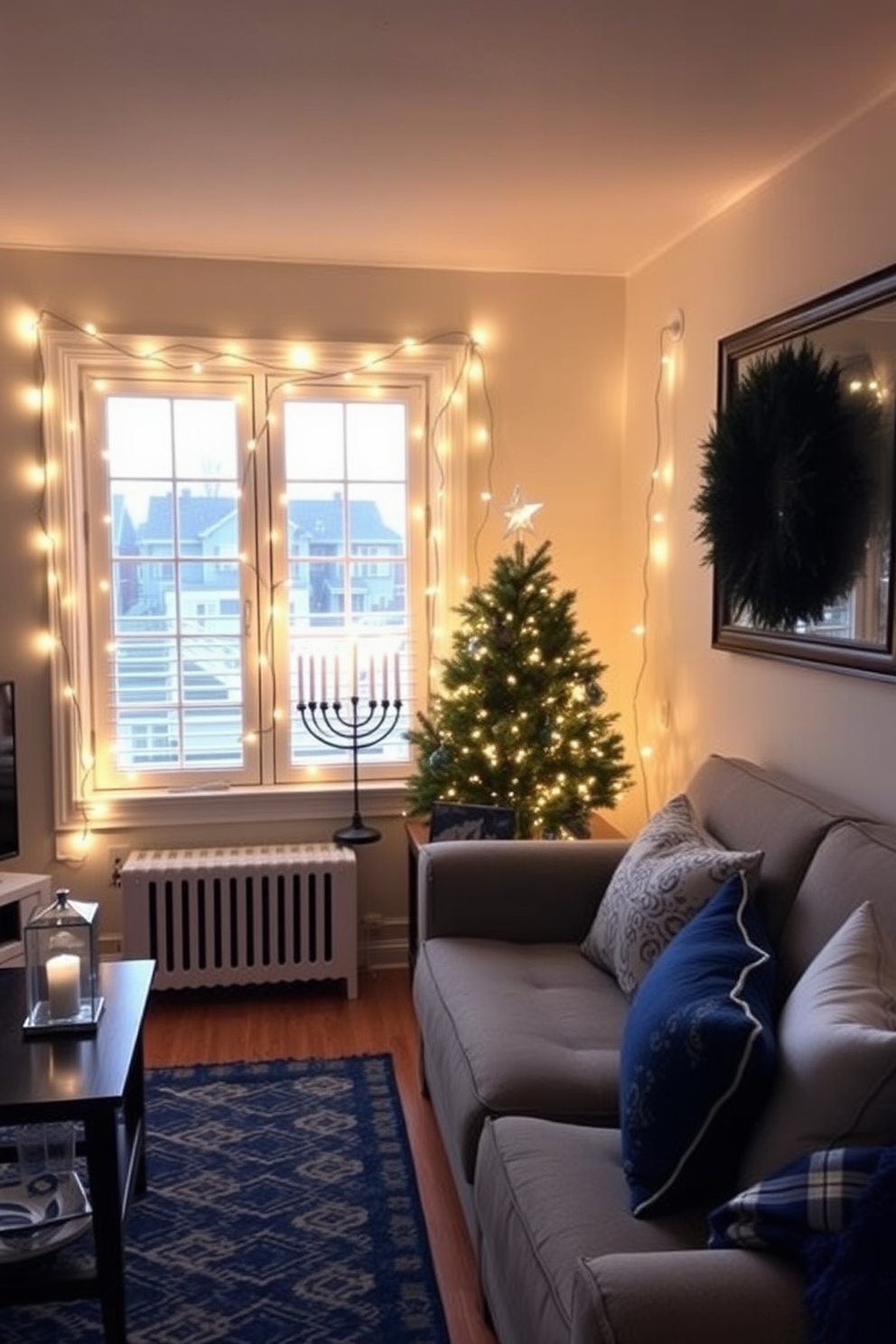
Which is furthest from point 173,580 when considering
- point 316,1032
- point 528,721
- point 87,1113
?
point 87,1113

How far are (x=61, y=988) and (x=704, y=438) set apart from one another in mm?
2432

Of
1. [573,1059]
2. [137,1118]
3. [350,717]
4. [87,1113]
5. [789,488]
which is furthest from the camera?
[350,717]

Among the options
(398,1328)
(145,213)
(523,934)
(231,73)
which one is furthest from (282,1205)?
(145,213)

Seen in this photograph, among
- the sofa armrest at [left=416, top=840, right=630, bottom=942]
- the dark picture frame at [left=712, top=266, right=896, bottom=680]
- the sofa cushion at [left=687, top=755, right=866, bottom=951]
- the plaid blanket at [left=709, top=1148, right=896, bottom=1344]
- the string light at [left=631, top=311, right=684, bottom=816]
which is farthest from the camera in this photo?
the string light at [left=631, top=311, right=684, bottom=816]

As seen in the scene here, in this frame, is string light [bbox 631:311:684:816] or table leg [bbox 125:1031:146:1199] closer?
table leg [bbox 125:1031:146:1199]

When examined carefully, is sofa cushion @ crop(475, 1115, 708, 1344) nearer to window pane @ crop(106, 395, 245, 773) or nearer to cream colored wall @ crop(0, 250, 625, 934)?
cream colored wall @ crop(0, 250, 625, 934)

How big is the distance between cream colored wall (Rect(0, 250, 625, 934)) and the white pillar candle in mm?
1628

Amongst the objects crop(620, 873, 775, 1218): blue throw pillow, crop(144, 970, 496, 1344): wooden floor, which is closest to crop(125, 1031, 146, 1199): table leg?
crop(144, 970, 496, 1344): wooden floor

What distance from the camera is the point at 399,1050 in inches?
138

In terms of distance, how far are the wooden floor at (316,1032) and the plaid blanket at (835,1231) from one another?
1.32 metres

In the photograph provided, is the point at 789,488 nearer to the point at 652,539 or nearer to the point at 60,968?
the point at 652,539

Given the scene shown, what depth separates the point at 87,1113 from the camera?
204 centimetres

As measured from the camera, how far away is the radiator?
12.5 feet

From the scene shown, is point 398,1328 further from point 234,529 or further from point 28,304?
point 28,304
